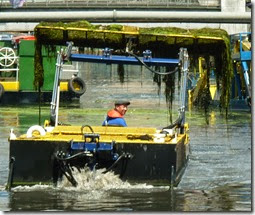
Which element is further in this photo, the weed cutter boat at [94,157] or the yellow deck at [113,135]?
the yellow deck at [113,135]

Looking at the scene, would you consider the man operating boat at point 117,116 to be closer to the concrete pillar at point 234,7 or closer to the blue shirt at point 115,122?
the blue shirt at point 115,122

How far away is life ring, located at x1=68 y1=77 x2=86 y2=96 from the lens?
40.2m

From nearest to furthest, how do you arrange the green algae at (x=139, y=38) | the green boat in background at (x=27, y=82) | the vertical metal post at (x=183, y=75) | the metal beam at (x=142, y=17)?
1. the vertical metal post at (x=183, y=75)
2. the green algae at (x=139, y=38)
3. the metal beam at (x=142, y=17)
4. the green boat in background at (x=27, y=82)

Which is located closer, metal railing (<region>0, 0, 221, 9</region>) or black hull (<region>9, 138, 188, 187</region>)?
black hull (<region>9, 138, 188, 187</region>)

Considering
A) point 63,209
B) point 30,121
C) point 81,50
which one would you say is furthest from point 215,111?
point 63,209

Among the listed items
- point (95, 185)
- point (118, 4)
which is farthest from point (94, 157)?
point (118, 4)

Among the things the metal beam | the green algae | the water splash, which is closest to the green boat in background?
the metal beam

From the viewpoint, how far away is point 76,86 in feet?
134

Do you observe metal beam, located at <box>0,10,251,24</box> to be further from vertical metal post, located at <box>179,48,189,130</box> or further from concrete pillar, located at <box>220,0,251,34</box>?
concrete pillar, located at <box>220,0,251,34</box>

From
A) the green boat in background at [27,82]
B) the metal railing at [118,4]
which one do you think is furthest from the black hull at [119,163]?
the metal railing at [118,4]

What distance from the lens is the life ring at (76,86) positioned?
40.2 meters

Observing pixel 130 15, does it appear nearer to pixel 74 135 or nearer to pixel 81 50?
pixel 81 50

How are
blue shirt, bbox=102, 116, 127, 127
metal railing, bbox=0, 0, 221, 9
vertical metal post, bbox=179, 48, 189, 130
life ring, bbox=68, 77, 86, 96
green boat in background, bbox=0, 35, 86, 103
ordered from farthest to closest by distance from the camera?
metal railing, bbox=0, 0, 221, 9, life ring, bbox=68, 77, 86, 96, green boat in background, bbox=0, 35, 86, 103, vertical metal post, bbox=179, 48, 189, 130, blue shirt, bbox=102, 116, 127, 127

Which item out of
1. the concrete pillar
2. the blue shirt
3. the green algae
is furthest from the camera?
the concrete pillar
